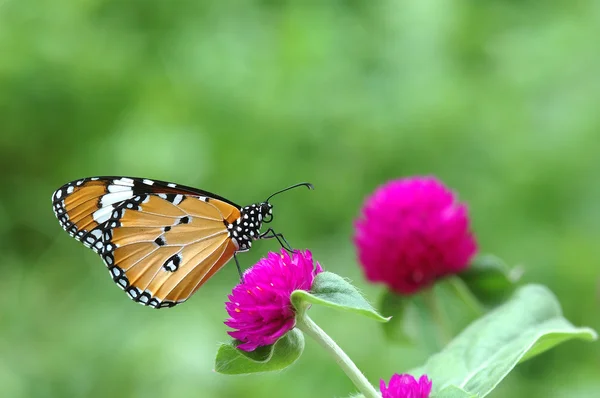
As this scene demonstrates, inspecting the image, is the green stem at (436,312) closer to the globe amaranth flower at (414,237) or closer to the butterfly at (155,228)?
the globe amaranth flower at (414,237)

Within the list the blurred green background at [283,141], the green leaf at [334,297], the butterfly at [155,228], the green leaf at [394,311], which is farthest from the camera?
the blurred green background at [283,141]

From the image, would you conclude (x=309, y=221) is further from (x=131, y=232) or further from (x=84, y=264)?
(x=131, y=232)

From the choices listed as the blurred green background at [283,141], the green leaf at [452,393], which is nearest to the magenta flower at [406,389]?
the green leaf at [452,393]

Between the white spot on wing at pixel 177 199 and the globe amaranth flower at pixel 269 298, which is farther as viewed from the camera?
the white spot on wing at pixel 177 199

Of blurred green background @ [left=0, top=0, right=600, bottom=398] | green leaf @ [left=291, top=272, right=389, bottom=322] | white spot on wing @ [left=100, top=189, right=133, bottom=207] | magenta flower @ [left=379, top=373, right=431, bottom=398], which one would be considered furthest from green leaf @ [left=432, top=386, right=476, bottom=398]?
blurred green background @ [left=0, top=0, right=600, bottom=398]

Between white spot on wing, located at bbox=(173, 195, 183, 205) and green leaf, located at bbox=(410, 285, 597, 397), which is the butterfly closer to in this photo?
white spot on wing, located at bbox=(173, 195, 183, 205)

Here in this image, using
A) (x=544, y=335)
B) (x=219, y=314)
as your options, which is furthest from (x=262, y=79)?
(x=544, y=335)
